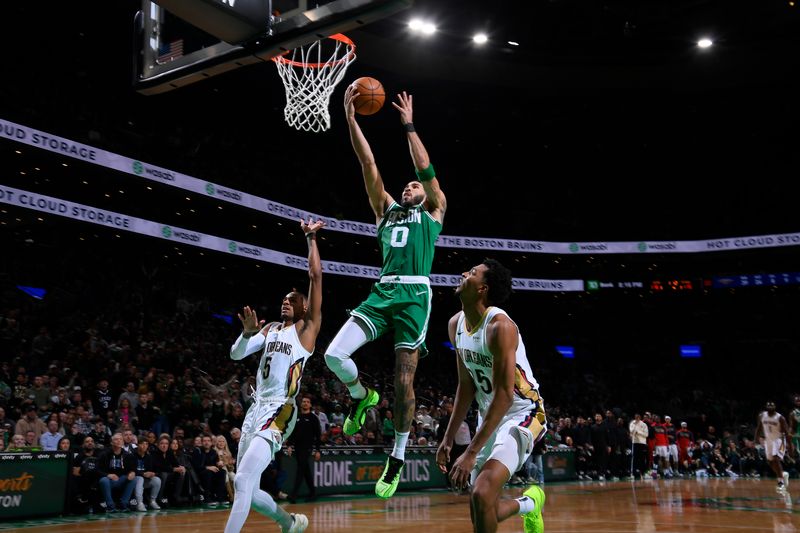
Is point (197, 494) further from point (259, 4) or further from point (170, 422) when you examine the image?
point (259, 4)

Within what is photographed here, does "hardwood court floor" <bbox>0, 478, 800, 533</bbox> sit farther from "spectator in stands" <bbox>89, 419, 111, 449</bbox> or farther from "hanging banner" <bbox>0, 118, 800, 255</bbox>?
"hanging banner" <bbox>0, 118, 800, 255</bbox>

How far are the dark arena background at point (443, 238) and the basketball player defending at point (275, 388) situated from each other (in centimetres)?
234

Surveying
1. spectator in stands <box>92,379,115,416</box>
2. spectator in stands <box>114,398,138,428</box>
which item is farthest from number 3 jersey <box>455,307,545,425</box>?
spectator in stands <box>92,379,115,416</box>

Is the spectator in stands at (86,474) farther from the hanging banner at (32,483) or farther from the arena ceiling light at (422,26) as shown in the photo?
the arena ceiling light at (422,26)

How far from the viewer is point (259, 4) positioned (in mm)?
6445

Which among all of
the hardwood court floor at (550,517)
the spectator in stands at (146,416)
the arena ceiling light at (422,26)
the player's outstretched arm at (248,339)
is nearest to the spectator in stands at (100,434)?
the spectator in stands at (146,416)

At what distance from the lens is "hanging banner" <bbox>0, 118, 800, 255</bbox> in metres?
19.0

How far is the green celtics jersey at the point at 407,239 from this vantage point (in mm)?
6461

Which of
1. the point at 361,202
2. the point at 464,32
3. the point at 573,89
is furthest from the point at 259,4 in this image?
the point at 573,89

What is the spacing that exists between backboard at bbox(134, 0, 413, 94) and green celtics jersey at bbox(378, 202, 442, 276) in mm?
1642

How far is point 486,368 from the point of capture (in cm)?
548

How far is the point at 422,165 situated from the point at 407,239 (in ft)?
2.11

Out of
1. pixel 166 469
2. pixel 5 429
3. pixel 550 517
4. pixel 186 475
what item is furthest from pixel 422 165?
pixel 5 429

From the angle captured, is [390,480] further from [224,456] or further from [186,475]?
[224,456]
